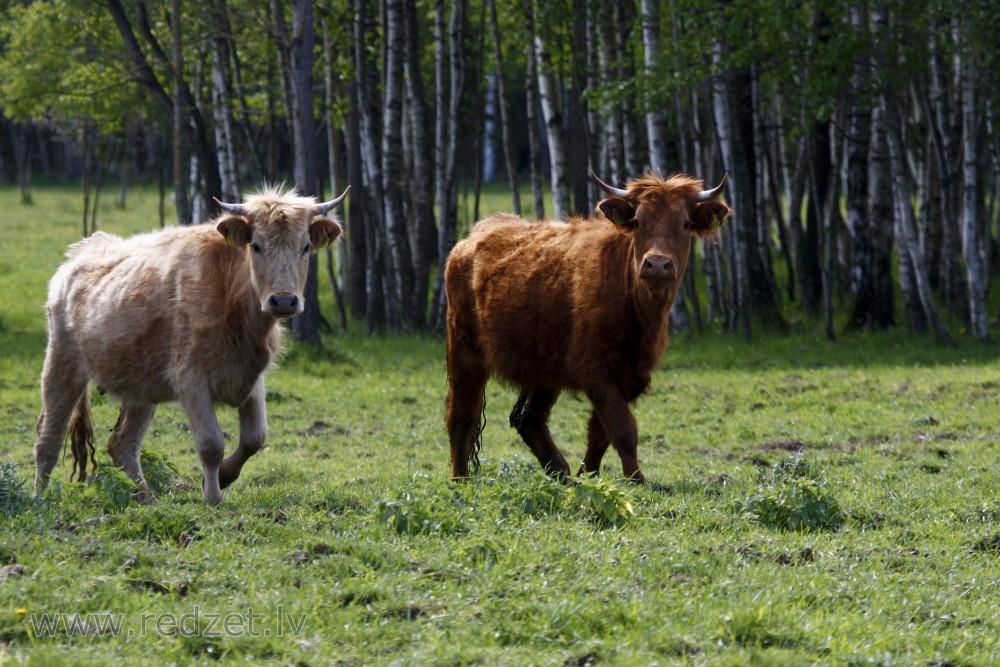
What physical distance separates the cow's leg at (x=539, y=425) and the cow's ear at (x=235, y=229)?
2553mm

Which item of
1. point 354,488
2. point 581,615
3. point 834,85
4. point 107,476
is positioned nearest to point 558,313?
point 354,488

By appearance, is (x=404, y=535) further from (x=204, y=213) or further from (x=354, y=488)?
(x=204, y=213)

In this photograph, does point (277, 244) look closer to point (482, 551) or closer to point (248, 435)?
point (248, 435)

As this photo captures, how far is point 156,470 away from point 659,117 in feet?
39.5

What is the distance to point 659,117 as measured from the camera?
62.1 ft

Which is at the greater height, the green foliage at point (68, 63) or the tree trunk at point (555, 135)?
the green foliage at point (68, 63)

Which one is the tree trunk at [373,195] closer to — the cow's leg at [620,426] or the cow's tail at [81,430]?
the cow's tail at [81,430]

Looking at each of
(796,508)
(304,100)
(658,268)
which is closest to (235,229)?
(658,268)

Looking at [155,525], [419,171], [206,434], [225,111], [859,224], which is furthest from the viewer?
[225,111]

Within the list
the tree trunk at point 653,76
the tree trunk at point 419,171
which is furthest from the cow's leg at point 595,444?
the tree trunk at point 419,171

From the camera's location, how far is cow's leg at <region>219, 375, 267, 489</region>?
8289mm

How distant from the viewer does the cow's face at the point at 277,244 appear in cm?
787

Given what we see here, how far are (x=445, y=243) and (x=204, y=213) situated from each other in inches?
256

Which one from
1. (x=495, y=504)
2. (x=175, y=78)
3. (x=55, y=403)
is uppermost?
(x=175, y=78)
